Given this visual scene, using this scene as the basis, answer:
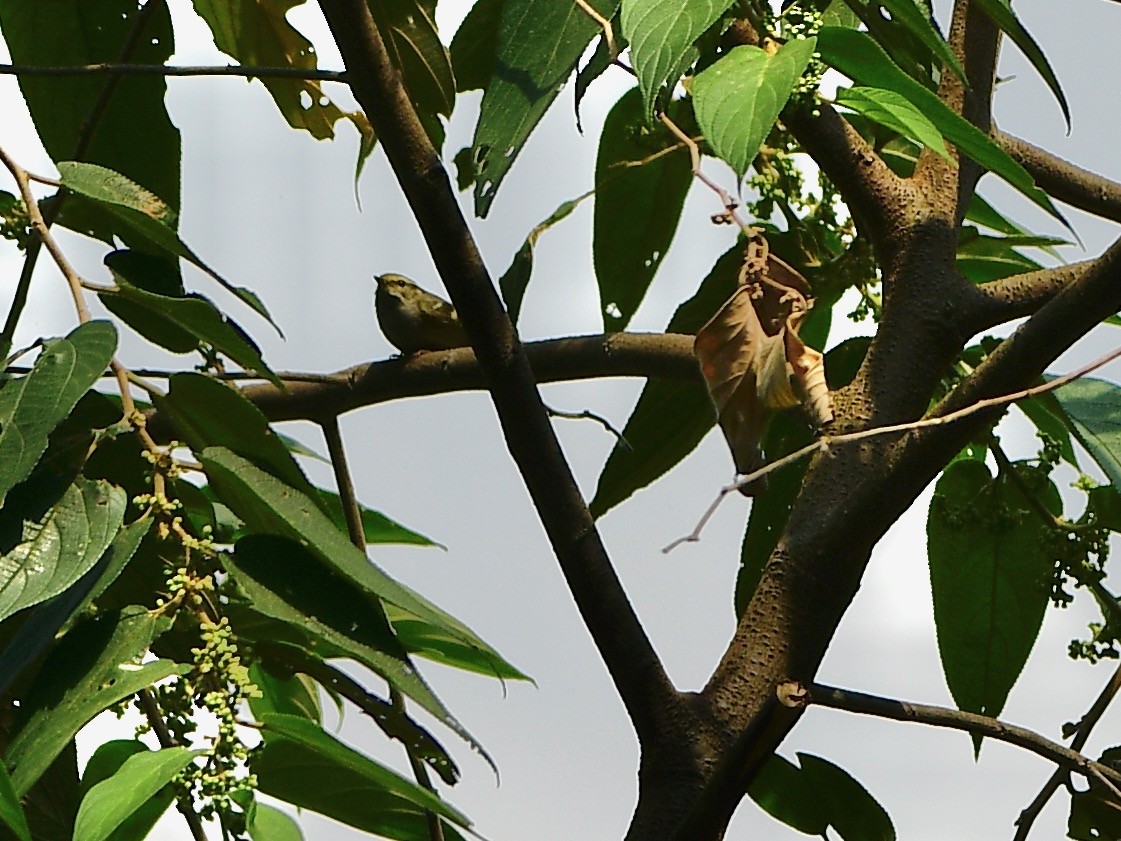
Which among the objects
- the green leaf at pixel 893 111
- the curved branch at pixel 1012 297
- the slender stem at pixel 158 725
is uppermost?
the curved branch at pixel 1012 297

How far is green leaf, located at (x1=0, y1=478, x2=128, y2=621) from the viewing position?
50 cm

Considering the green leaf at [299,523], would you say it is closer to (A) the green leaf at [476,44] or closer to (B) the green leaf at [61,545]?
(B) the green leaf at [61,545]

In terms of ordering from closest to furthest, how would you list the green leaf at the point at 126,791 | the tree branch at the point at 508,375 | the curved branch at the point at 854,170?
1. the green leaf at the point at 126,791
2. the tree branch at the point at 508,375
3. the curved branch at the point at 854,170

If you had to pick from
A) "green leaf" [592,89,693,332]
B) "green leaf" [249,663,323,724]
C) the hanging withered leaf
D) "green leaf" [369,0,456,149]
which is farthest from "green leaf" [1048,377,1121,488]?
"green leaf" [249,663,323,724]

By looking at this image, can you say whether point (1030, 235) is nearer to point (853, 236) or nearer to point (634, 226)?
point (853, 236)

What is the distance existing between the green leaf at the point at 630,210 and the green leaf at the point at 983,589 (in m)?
0.24

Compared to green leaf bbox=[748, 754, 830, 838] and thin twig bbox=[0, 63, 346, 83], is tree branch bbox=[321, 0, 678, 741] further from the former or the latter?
green leaf bbox=[748, 754, 830, 838]

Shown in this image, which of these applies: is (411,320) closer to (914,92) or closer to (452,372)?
(452,372)

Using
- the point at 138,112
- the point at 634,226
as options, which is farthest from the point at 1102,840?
the point at 138,112

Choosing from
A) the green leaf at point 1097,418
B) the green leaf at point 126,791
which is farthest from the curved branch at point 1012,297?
the green leaf at point 126,791

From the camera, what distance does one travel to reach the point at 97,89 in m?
0.80

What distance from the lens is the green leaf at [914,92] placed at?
0.53 meters

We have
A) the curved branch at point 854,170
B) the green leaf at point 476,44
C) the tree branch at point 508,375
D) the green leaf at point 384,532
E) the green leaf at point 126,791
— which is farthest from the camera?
the green leaf at point 384,532

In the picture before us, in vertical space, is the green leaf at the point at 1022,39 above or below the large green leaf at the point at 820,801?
above
